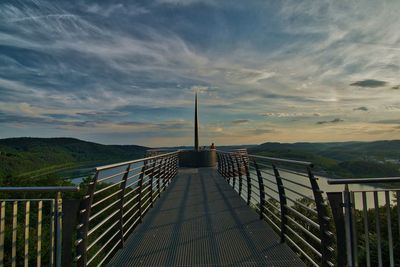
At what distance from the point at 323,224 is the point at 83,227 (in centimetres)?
235

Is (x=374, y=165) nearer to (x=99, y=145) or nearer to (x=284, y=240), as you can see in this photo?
(x=284, y=240)

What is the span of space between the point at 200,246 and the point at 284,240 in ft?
3.77

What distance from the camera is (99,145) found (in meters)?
164

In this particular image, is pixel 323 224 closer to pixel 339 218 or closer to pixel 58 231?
pixel 339 218

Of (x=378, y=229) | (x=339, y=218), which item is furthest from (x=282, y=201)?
(x=378, y=229)

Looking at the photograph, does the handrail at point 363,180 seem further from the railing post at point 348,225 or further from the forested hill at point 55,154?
the forested hill at point 55,154

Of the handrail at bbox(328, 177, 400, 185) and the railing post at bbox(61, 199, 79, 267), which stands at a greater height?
the handrail at bbox(328, 177, 400, 185)

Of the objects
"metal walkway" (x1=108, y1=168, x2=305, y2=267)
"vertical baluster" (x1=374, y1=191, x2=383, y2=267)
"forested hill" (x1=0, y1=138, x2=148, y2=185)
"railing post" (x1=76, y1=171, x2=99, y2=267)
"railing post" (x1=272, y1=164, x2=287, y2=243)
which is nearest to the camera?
"vertical baluster" (x1=374, y1=191, x2=383, y2=267)

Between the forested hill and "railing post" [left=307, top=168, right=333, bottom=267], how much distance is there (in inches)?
4236

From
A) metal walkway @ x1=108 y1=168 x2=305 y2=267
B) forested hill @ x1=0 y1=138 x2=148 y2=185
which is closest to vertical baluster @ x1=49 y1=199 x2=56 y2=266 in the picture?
metal walkway @ x1=108 y1=168 x2=305 y2=267

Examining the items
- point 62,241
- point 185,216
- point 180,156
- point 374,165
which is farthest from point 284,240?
point 374,165

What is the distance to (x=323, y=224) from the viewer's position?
117 inches

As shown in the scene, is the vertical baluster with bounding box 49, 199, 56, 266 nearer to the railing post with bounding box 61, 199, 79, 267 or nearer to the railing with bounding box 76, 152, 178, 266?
the railing post with bounding box 61, 199, 79, 267

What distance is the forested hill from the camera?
11106 cm
